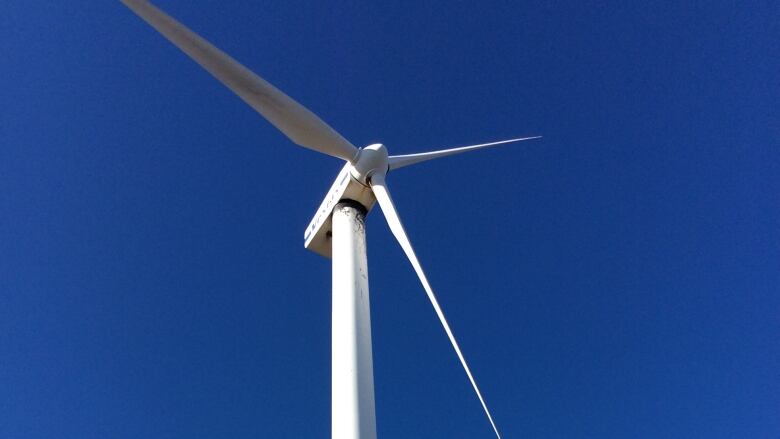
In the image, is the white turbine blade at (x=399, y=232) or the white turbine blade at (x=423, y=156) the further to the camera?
the white turbine blade at (x=423, y=156)

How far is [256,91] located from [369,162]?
3.09 metres

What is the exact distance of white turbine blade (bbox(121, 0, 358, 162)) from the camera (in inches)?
427

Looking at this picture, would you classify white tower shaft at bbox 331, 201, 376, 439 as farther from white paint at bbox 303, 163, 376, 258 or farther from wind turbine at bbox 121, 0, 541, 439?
white paint at bbox 303, 163, 376, 258

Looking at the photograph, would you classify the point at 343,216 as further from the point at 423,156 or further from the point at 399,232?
the point at 423,156

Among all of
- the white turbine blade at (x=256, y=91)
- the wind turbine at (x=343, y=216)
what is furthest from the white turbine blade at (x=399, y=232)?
the white turbine blade at (x=256, y=91)

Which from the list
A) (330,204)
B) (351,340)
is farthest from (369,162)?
(351,340)

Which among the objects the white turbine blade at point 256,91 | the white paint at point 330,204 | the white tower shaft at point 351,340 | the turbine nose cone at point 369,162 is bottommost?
the white tower shaft at point 351,340

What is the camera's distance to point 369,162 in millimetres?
12906

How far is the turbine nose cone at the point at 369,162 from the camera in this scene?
12781 millimetres

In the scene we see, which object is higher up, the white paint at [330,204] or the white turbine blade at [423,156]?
the white turbine blade at [423,156]

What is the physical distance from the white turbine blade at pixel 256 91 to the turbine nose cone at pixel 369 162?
280mm

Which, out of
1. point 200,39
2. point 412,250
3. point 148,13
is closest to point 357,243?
point 412,250

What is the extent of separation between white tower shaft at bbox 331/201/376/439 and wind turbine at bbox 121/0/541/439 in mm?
15

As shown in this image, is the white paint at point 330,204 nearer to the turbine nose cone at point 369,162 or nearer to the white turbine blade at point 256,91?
the turbine nose cone at point 369,162
